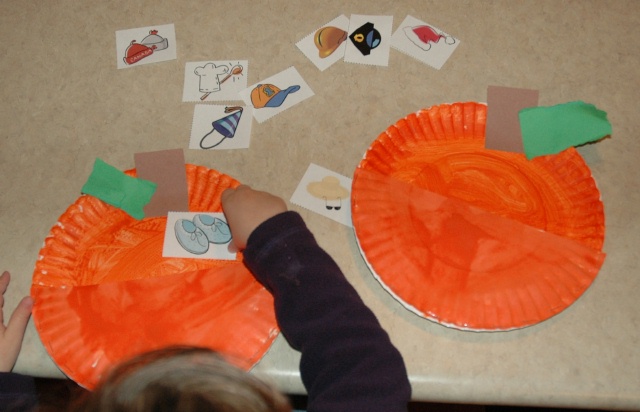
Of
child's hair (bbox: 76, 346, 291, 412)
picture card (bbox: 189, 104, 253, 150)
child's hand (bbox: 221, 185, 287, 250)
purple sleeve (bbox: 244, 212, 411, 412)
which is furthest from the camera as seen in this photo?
picture card (bbox: 189, 104, 253, 150)

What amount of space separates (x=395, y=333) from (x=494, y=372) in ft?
0.41

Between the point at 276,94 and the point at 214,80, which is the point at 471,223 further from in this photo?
the point at 214,80

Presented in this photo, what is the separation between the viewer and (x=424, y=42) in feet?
2.92

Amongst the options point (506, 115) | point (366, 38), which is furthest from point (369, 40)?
point (506, 115)

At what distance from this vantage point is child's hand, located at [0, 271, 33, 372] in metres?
0.67

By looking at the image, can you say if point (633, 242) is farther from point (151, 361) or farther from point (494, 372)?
point (151, 361)

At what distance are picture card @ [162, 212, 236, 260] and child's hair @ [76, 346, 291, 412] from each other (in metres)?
0.19

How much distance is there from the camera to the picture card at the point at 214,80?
0.86 m

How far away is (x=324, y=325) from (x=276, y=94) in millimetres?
396

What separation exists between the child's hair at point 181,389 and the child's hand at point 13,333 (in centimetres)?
19

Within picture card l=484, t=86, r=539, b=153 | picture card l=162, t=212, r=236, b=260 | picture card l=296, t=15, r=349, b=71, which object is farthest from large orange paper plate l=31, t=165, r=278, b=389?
picture card l=484, t=86, r=539, b=153

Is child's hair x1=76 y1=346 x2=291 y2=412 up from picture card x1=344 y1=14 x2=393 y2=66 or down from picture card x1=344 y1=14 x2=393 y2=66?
down

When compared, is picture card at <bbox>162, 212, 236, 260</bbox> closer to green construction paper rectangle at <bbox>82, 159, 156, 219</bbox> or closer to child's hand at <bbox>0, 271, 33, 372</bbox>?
green construction paper rectangle at <bbox>82, 159, 156, 219</bbox>

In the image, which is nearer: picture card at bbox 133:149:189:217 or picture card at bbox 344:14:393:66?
picture card at bbox 133:149:189:217
